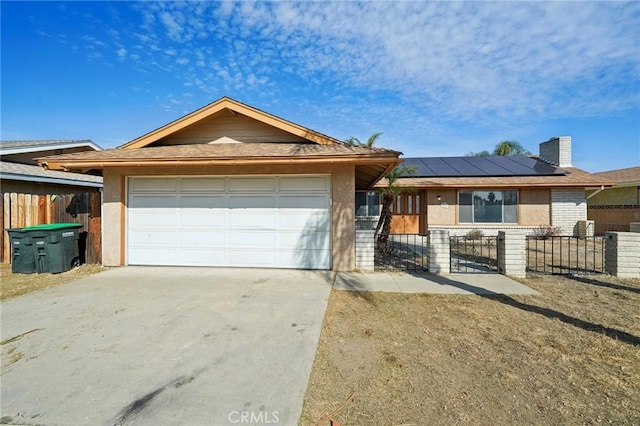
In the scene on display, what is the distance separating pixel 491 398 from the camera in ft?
9.08

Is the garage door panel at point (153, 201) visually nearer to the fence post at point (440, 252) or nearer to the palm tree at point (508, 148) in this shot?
Result: the fence post at point (440, 252)

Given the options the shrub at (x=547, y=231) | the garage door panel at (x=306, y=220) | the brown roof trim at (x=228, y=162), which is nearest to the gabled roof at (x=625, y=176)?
the shrub at (x=547, y=231)

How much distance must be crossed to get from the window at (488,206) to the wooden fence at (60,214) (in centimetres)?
1539

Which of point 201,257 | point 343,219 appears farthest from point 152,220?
point 343,219

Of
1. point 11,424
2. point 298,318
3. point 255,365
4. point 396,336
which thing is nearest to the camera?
point 11,424

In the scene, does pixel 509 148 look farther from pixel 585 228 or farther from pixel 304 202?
pixel 304 202

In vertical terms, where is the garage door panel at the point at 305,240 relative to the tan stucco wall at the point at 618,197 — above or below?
below

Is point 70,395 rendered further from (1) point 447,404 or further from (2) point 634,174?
(2) point 634,174

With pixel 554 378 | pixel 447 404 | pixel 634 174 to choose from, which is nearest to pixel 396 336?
pixel 447 404

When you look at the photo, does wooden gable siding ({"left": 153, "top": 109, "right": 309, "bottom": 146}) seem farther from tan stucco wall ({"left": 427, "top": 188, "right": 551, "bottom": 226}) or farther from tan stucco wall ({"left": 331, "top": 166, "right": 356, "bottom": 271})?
tan stucco wall ({"left": 427, "top": 188, "right": 551, "bottom": 226})

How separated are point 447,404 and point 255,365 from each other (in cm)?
197

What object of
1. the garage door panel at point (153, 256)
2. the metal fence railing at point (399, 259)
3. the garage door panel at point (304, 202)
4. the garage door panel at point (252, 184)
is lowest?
the metal fence railing at point (399, 259)

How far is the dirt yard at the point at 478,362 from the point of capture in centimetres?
259

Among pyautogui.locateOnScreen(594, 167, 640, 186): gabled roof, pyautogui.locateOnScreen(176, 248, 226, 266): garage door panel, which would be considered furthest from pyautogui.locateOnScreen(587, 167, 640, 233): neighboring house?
pyautogui.locateOnScreen(176, 248, 226, 266): garage door panel
